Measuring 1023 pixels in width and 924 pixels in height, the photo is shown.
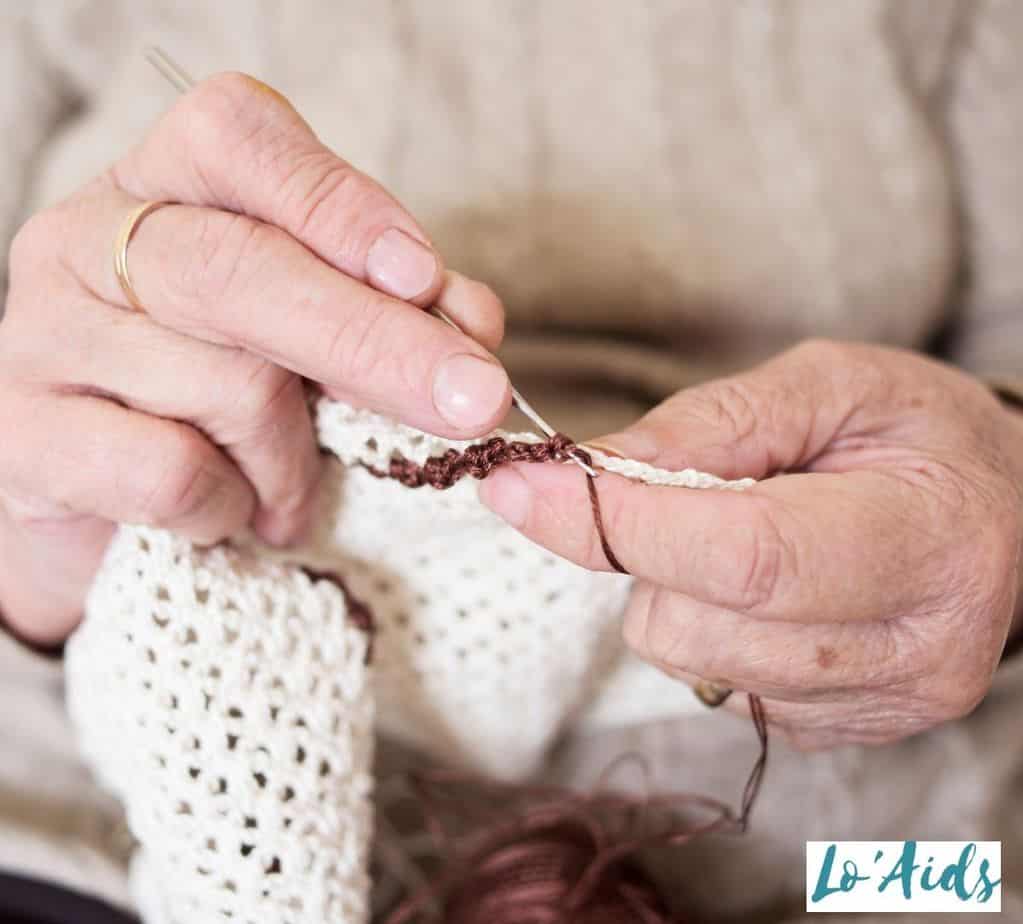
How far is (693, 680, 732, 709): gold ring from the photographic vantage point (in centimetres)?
75

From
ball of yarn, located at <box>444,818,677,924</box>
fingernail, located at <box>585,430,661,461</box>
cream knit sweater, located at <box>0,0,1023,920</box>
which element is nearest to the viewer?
fingernail, located at <box>585,430,661,461</box>

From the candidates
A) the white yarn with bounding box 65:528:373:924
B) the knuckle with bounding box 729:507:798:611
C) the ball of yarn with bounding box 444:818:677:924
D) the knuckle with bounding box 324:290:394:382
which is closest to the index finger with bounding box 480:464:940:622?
the knuckle with bounding box 729:507:798:611

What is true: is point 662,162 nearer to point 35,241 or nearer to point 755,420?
point 755,420

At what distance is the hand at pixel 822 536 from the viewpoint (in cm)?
60

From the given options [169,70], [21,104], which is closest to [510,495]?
[169,70]

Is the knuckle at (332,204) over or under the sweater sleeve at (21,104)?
under

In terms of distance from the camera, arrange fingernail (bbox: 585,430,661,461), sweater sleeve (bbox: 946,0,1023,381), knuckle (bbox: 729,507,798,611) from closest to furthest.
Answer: knuckle (bbox: 729,507,798,611) → fingernail (bbox: 585,430,661,461) → sweater sleeve (bbox: 946,0,1023,381)

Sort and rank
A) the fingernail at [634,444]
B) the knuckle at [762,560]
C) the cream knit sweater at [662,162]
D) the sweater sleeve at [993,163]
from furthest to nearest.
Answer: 1. the sweater sleeve at [993,163]
2. the cream knit sweater at [662,162]
3. the fingernail at [634,444]
4. the knuckle at [762,560]

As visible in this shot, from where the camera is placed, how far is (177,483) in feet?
2.13

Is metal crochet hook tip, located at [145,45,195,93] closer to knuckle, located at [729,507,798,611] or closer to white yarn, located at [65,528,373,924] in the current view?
white yarn, located at [65,528,373,924]

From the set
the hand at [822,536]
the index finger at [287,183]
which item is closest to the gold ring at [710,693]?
the hand at [822,536]

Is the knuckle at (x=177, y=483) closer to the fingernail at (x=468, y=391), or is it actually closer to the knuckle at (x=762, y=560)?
the fingernail at (x=468, y=391)

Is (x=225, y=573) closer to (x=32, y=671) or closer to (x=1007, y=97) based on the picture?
(x=32, y=671)

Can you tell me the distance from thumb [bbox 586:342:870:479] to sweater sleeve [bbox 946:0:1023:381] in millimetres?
450
